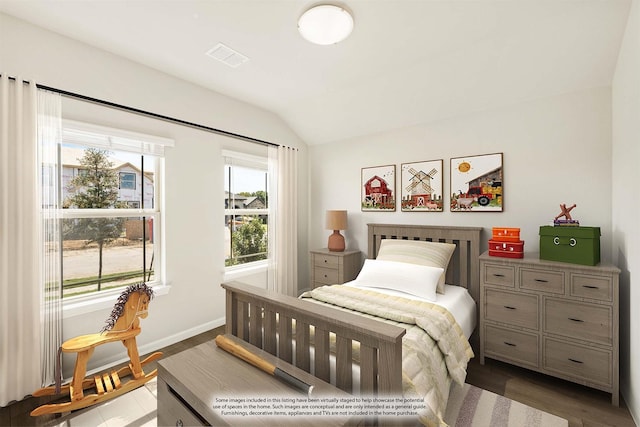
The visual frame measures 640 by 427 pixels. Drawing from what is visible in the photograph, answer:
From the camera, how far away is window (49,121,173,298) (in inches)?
92.6

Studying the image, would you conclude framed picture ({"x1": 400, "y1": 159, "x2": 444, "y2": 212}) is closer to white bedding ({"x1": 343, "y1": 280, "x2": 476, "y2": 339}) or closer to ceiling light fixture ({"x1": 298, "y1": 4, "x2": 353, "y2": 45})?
white bedding ({"x1": 343, "y1": 280, "x2": 476, "y2": 339})

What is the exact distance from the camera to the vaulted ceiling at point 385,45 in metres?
1.91

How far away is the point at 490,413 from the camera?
73.7 inches

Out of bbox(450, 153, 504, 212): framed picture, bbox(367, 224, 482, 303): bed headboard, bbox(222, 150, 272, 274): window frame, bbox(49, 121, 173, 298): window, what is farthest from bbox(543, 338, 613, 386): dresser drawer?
bbox(49, 121, 173, 298): window

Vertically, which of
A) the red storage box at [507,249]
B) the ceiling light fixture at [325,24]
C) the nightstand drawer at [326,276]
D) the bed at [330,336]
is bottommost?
the nightstand drawer at [326,276]

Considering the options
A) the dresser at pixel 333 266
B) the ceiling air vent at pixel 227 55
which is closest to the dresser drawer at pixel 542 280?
the dresser at pixel 333 266

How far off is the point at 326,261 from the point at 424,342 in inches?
81.2

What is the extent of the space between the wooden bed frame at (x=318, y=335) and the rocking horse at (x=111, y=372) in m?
0.83

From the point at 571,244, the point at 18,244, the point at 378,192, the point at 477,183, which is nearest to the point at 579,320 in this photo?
the point at 571,244

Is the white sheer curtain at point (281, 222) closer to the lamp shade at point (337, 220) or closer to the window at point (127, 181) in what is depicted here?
the lamp shade at point (337, 220)

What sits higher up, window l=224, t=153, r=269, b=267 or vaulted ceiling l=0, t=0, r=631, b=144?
vaulted ceiling l=0, t=0, r=631, b=144

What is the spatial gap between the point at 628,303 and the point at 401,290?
5.08 feet

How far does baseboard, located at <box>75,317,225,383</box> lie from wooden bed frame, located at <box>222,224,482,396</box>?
135cm

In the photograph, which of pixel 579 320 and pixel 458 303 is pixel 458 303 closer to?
pixel 458 303
